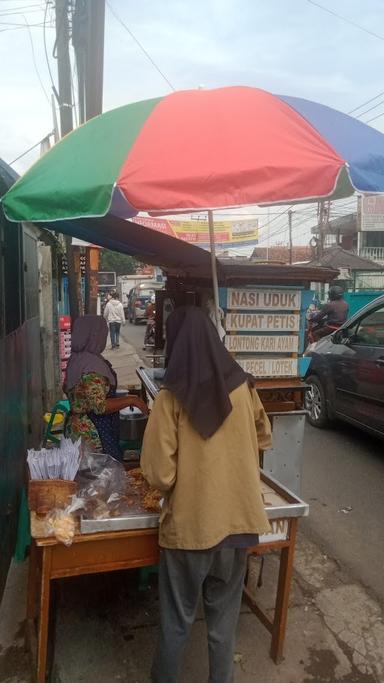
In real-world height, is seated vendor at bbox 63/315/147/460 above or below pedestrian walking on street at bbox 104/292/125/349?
above

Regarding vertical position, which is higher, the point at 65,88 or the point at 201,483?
the point at 65,88

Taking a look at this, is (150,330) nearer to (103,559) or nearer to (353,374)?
(353,374)

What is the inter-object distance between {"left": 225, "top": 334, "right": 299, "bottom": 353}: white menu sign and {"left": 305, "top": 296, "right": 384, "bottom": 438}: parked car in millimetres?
2616

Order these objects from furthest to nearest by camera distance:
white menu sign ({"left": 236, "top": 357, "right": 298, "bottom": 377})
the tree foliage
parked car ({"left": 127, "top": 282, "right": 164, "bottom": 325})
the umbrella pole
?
the tree foliage, parked car ({"left": 127, "top": 282, "right": 164, "bottom": 325}), white menu sign ({"left": 236, "top": 357, "right": 298, "bottom": 377}), the umbrella pole

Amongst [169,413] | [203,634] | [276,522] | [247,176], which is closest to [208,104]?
[247,176]

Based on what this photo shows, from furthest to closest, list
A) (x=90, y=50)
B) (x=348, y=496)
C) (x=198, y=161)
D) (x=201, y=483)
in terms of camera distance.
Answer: (x=90, y=50), (x=348, y=496), (x=201, y=483), (x=198, y=161)

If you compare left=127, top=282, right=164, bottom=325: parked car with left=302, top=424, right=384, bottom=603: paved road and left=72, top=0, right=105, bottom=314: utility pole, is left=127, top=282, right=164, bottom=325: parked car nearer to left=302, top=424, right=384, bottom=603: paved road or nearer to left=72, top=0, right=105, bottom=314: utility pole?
left=72, top=0, right=105, bottom=314: utility pole

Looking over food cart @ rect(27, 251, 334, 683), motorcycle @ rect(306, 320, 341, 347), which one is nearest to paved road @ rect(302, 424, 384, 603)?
food cart @ rect(27, 251, 334, 683)

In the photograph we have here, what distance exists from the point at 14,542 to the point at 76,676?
1283 mm

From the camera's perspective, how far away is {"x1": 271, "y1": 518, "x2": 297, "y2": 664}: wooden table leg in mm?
2592

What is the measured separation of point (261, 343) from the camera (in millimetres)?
3219

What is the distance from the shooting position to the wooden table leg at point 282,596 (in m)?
2.59

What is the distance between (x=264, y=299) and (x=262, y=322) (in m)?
0.14

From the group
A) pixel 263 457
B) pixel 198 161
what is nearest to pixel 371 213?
pixel 263 457
